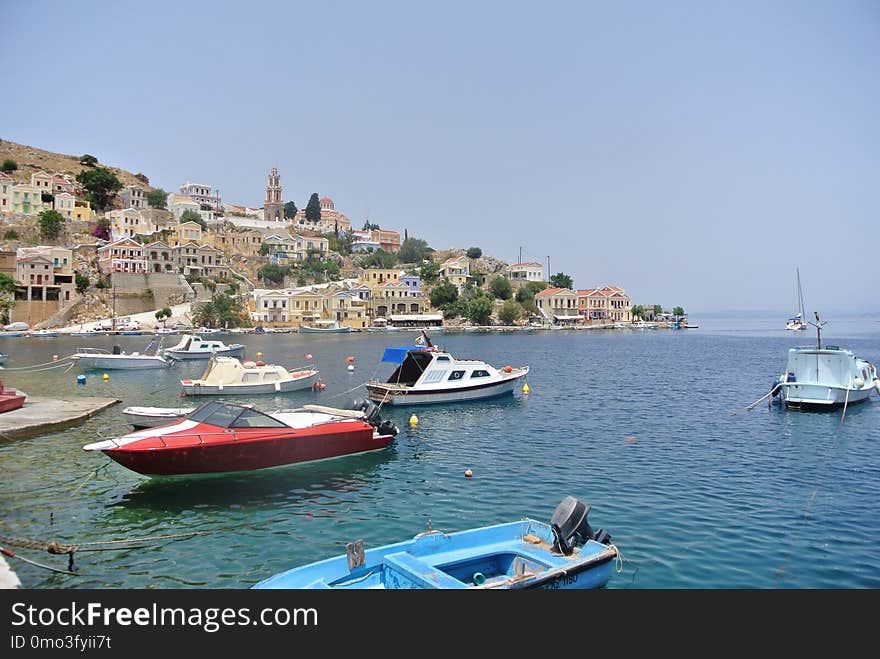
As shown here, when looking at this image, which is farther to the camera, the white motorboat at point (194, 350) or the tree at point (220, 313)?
the tree at point (220, 313)

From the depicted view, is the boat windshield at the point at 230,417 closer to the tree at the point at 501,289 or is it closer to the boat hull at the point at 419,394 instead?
the boat hull at the point at 419,394

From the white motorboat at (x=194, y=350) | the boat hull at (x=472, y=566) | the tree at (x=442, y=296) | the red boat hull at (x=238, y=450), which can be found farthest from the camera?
the tree at (x=442, y=296)

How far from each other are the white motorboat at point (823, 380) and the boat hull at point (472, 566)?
25797 millimetres

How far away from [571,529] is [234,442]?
10.8 m

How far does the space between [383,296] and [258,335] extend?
40986mm

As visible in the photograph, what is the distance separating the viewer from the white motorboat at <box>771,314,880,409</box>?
32094mm

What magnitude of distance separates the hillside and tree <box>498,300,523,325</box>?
101521mm

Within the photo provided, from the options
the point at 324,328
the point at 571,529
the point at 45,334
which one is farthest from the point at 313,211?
the point at 571,529

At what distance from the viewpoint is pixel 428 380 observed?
1319 inches

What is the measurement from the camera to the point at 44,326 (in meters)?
99.5

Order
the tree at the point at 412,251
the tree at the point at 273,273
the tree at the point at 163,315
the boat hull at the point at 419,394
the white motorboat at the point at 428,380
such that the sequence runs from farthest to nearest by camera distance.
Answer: the tree at the point at 412,251 → the tree at the point at 273,273 → the tree at the point at 163,315 → the white motorboat at the point at 428,380 → the boat hull at the point at 419,394

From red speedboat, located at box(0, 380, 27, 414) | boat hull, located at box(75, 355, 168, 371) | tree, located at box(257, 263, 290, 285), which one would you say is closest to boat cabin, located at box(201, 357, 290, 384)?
red speedboat, located at box(0, 380, 27, 414)

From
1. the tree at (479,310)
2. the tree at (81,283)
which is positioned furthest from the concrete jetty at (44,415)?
the tree at (479,310)

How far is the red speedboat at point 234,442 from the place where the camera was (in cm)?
1725
